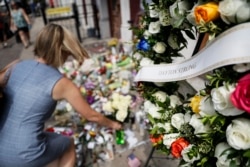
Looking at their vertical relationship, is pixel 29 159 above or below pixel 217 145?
below

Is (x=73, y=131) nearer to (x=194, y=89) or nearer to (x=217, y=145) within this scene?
(x=194, y=89)

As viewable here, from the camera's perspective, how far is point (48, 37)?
200 centimetres

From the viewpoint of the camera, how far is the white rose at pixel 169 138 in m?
1.30

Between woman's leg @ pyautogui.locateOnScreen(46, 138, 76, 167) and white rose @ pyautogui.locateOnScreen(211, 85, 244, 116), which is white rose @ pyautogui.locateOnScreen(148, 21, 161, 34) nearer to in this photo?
white rose @ pyautogui.locateOnScreen(211, 85, 244, 116)

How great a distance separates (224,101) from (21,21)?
8.45m

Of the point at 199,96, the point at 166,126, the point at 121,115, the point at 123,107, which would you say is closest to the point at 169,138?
the point at 166,126

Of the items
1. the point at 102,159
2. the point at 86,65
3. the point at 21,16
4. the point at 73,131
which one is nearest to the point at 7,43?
the point at 21,16

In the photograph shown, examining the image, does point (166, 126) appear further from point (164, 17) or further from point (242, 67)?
point (242, 67)

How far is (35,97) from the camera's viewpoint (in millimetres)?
1905

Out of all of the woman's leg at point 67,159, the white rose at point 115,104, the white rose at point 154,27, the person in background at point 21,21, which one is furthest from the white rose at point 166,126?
the person in background at point 21,21

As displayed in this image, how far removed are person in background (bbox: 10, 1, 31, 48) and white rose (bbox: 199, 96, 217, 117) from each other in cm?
814

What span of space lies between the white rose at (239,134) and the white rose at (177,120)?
38cm

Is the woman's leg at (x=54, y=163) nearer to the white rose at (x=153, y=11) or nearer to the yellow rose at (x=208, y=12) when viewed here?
the white rose at (x=153, y=11)

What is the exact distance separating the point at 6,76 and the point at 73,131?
1.51 meters
